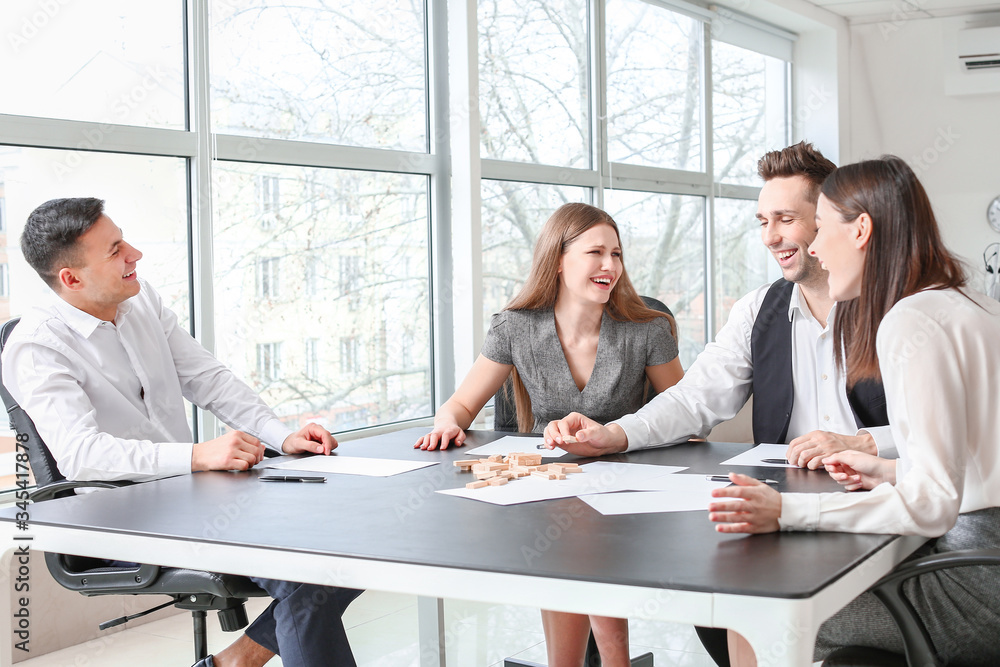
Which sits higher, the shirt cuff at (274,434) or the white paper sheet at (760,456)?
the shirt cuff at (274,434)

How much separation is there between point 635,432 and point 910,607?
903 mm

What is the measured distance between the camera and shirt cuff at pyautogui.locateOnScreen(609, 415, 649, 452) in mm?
2236

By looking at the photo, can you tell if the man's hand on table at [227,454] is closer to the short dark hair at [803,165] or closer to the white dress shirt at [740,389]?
the white dress shirt at [740,389]

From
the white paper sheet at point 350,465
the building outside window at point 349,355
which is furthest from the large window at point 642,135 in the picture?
the white paper sheet at point 350,465

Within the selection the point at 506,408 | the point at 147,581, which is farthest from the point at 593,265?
the point at 147,581

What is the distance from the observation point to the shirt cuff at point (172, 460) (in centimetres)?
213

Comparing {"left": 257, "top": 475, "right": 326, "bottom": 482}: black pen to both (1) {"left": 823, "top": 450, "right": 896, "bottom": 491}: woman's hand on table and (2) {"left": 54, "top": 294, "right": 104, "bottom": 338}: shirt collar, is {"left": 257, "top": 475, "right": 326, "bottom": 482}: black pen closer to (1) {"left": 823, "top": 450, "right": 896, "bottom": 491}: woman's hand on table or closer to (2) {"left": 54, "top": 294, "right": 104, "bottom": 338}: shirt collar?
(2) {"left": 54, "top": 294, "right": 104, "bottom": 338}: shirt collar

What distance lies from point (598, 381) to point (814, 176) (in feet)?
2.65

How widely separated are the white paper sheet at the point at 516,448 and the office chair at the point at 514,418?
44 cm

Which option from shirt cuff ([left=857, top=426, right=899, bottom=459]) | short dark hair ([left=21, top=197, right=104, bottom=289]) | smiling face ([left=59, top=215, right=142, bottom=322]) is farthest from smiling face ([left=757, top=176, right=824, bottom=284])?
short dark hair ([left=21, top=197, right=104, bottom=289])

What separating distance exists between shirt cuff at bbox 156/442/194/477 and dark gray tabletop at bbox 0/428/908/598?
0.26ft

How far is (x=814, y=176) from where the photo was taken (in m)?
2.57

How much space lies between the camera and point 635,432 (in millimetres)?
2246

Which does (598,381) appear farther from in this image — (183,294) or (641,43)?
(641,43)
